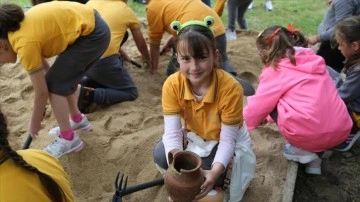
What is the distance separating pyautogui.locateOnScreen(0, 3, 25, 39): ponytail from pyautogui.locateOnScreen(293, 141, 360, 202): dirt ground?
183 centimetres

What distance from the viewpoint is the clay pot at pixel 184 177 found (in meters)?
1.57

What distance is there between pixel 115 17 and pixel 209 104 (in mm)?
1499

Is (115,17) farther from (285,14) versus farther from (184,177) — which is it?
(285,14)

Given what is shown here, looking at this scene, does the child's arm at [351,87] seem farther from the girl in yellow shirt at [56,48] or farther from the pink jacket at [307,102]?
the girl in yellow shirt at [56,48]

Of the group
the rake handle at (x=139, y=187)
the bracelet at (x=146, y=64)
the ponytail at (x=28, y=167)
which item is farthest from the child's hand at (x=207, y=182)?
the bracelet at (x=146, y=64)

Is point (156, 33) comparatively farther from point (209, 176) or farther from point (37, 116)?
point (209, 176)

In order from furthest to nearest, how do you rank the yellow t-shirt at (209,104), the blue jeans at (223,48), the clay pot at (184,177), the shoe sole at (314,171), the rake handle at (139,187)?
the blue jeans at (223,48), the shoe sole at (314,171), the rake handle at (139,187), the yellow t-shirt at (209,104), the clay pot at (184,177)

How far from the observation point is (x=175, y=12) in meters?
3.14

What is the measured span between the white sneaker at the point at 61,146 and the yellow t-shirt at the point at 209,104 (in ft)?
2.75

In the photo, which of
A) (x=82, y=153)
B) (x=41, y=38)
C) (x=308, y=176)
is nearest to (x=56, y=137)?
(x=82, y=153)

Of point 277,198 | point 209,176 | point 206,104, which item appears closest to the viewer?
point 209,176

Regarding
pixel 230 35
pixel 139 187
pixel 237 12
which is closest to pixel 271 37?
pixel 139 187

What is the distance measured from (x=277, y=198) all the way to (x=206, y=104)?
2.26ft

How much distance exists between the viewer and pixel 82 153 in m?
2.55
